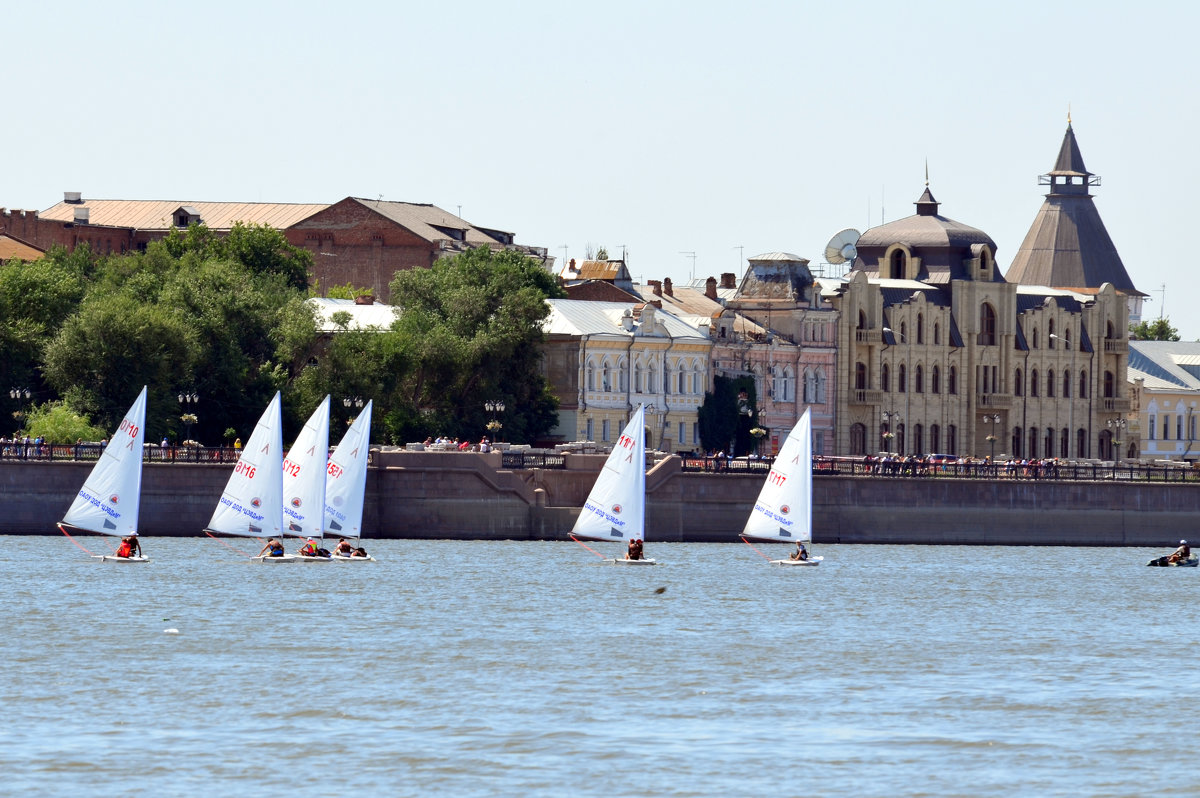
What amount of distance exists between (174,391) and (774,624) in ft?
140

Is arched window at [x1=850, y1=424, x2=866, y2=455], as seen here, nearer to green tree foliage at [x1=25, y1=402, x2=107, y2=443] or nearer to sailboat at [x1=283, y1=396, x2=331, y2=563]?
green tree foliage at [x1=25, y1=402, x2=107, y2=443]

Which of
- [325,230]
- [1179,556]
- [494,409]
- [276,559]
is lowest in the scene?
[276,559]

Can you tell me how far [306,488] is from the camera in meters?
71.8

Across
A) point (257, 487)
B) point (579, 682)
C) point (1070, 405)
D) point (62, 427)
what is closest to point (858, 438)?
point (1070, 405)

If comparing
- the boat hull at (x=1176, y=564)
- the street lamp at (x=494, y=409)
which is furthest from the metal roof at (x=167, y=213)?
the boat hull at (x=1176, y=564)

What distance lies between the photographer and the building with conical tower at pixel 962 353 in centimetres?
12900

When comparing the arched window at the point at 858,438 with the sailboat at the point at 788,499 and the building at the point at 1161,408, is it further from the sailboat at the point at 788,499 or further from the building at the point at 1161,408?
the sailboat at the point at 788,499

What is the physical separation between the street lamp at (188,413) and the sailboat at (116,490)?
23735 millimetres

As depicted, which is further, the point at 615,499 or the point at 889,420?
the point at 889,420

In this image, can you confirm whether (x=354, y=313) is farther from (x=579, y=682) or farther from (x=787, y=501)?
(x=579, y=682)

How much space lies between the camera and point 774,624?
58.2m

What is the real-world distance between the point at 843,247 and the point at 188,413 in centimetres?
4738

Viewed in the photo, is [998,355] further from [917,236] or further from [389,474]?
[389,474]

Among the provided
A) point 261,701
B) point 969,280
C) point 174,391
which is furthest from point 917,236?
point 261,701
